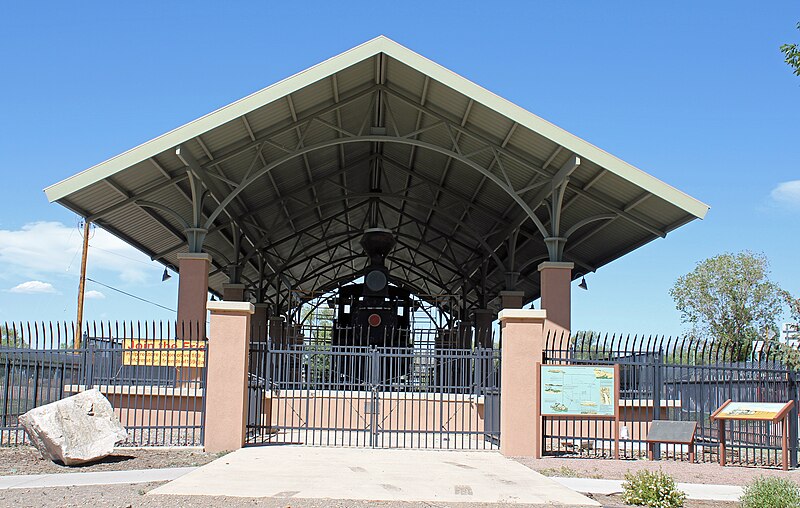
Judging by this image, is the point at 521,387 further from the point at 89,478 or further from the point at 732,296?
the point at 732,296

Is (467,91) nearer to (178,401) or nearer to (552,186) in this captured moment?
(552,186)

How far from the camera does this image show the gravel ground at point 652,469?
13.2 meters

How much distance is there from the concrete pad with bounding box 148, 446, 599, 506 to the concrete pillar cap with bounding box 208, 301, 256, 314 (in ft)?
8.30

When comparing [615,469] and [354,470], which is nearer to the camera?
[354,470]

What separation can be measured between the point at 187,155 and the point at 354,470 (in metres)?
9.28

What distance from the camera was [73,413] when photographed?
13.5 meters

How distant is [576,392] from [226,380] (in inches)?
253

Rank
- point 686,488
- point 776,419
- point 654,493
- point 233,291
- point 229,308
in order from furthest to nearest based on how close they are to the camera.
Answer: point 233,291, point 229,308, point 776,419, point 686,488, point 654,493

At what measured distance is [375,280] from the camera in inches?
1133

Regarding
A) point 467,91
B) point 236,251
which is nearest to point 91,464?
point 467,91

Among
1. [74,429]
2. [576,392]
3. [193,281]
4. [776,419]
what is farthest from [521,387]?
[193,281]

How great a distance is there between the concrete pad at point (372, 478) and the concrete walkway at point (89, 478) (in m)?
0.51

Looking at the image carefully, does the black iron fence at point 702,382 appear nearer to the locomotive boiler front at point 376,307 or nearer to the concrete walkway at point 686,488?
the concrete walkway at point 686,488

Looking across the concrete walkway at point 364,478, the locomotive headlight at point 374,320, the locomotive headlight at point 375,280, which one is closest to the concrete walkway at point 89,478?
the concrete walkway at point 364,478
